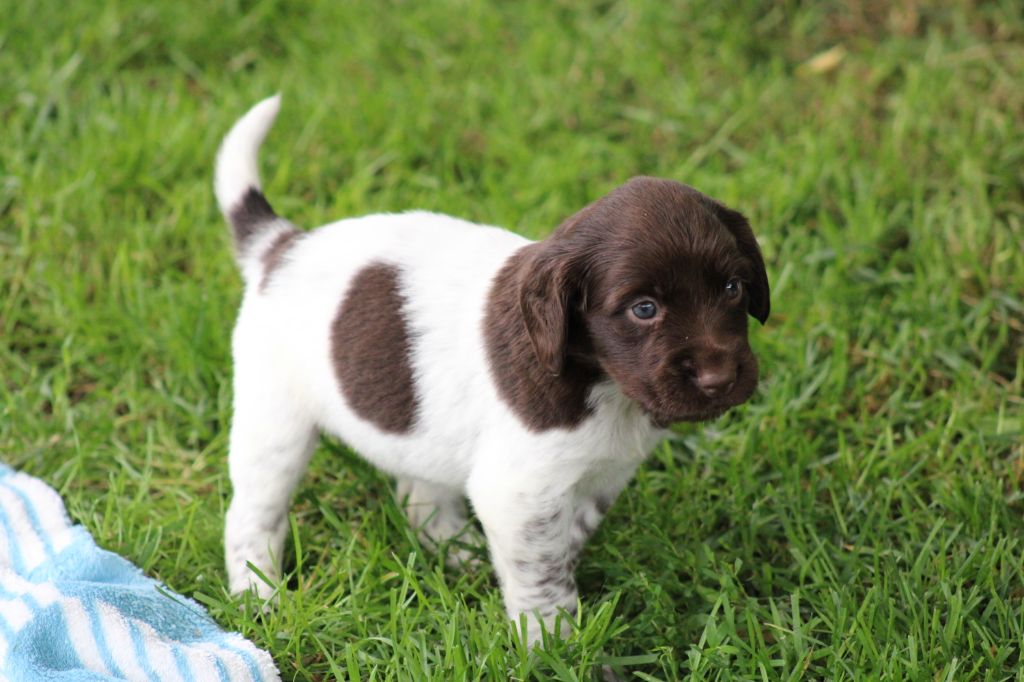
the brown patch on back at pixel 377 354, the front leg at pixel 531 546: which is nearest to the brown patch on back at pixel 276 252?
the brown patch on back at pixel 377 354

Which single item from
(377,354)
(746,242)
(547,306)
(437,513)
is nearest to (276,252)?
(377,354)

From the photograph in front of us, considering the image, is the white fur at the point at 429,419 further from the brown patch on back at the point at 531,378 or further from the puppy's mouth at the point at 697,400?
the puppy's mouth at the point at 697,400

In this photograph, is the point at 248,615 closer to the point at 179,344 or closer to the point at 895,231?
the point at 179,344

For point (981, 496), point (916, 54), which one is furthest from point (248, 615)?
point (916, 54)

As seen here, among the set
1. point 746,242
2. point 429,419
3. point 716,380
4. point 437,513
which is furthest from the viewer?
point 437,513

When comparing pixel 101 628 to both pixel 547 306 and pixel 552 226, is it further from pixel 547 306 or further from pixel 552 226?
pixel 552 226
